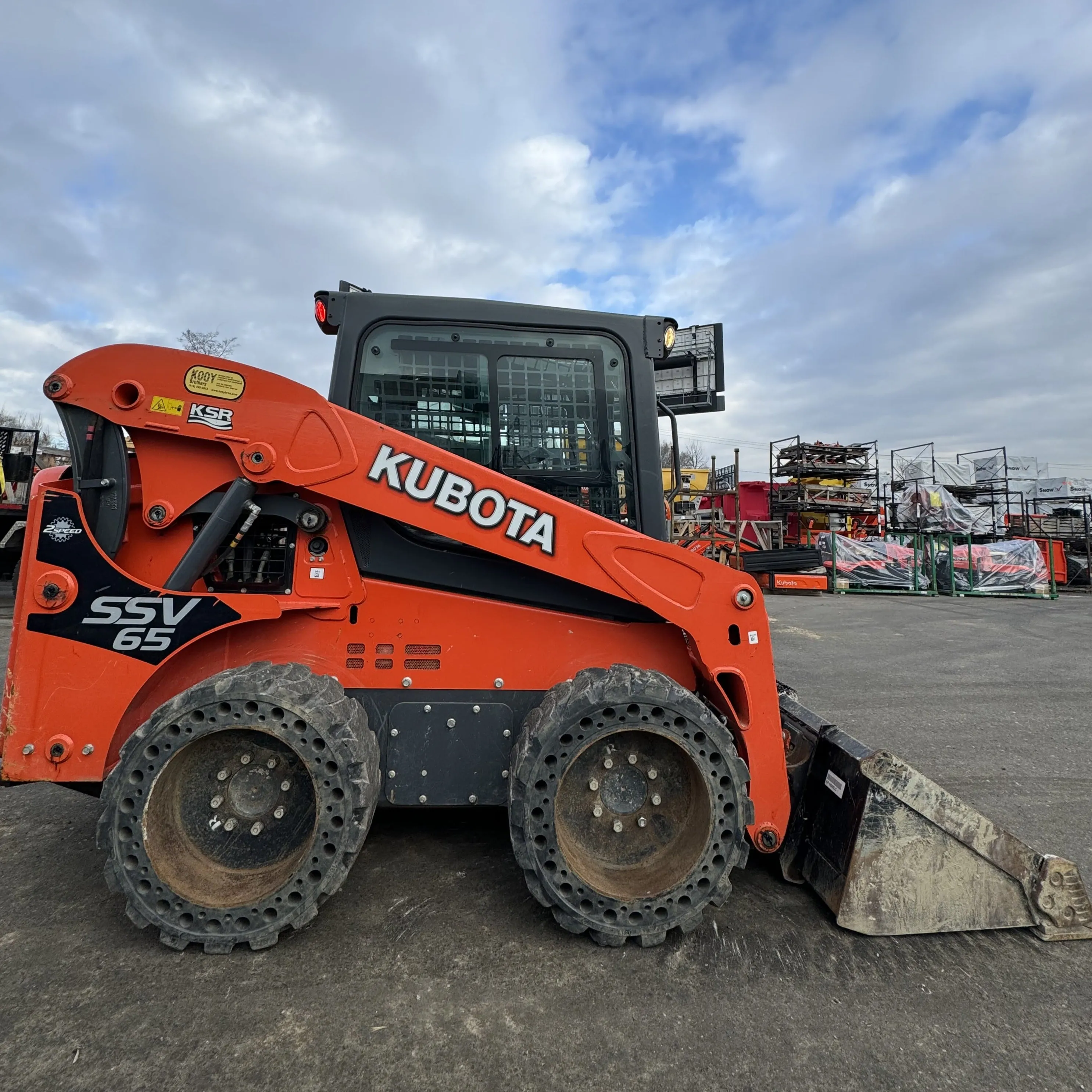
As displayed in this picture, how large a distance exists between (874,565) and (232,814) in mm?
19324

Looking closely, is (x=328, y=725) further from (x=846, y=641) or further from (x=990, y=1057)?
(x=846, y=641)

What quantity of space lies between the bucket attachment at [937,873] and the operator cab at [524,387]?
5.01 ft

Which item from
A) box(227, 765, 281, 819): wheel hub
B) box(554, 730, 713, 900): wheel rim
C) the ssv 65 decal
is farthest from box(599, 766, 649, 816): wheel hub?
the ssv 65 decal

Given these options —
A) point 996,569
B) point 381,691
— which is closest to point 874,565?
point 996,569

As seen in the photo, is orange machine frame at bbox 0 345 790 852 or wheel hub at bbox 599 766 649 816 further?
wheel hub at bbox 599 766 649 816

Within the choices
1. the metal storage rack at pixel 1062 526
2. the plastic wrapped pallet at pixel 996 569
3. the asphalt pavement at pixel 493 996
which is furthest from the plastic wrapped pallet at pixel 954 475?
the asphalt pavement at pixel 493 996

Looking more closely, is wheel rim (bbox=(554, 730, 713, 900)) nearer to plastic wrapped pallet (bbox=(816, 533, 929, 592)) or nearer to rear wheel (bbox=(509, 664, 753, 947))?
rear wheel (bbox=(509, 664, 753, 947))

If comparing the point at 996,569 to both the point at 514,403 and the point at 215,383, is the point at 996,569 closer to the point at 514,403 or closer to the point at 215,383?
the point at 514,403

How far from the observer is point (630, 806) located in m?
2.56

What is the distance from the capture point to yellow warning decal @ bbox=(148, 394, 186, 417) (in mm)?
2484

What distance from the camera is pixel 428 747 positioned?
2705 mm

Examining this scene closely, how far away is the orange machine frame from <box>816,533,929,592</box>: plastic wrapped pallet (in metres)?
17.2

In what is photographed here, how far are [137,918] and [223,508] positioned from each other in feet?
5.21

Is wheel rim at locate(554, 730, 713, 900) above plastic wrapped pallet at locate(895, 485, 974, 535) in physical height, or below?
below
